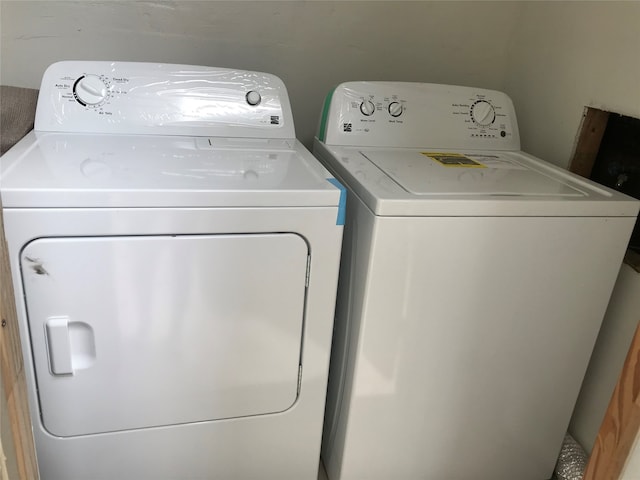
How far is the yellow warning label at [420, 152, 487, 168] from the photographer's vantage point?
1402mm

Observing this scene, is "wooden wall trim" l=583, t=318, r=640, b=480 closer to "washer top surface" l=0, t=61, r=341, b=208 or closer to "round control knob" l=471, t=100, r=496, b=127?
"washer top surface" l=0, t=61, r=341, b=208

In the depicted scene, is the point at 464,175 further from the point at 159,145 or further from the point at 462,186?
the point at 159,145

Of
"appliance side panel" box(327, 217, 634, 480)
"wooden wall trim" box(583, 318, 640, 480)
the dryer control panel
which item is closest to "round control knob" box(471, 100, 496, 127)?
the dryer control panel

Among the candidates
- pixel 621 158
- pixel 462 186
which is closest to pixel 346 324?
pixel 462 186

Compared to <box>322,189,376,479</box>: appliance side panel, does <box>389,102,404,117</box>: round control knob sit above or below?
above

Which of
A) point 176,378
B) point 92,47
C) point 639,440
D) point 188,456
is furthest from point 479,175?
point 92,47

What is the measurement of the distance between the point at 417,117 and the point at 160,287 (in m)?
0.90

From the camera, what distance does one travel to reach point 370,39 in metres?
1.76

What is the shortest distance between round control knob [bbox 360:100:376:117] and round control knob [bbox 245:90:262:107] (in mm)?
289

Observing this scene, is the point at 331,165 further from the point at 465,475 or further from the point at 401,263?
the point at 465,475

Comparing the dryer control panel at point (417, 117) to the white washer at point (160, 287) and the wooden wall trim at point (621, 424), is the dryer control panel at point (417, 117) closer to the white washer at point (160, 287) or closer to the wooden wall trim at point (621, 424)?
the white washer at point (160, 287)

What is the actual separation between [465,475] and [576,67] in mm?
1161

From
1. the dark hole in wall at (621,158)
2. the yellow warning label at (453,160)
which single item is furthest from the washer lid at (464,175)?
the dark hole in wall at (621,158)

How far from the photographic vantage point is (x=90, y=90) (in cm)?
136
